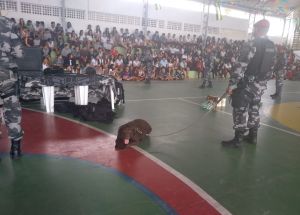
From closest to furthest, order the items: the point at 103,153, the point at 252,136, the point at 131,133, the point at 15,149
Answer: the point at 15,149
the point at 103,153
the point at 131,133
the point at 252,136

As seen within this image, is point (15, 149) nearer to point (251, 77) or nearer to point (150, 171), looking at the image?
point (150, 171)

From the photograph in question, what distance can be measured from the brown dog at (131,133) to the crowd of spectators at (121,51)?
6387mm

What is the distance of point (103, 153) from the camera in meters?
4.42

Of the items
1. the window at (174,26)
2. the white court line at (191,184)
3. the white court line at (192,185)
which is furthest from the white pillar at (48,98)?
the window at (174,26)

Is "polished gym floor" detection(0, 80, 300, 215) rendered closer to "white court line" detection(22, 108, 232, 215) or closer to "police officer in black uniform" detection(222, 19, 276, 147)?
"white court line" detection(22, 108, 232, 215)

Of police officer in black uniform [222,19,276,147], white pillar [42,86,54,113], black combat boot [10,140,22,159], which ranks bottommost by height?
black combat boot [10,140,22,159]

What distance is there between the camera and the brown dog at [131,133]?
4.64 meters

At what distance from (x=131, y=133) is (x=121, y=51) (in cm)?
1119

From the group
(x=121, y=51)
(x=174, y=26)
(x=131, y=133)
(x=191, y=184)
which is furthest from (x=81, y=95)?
(x=174, y=26)

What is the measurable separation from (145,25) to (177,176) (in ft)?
50.4

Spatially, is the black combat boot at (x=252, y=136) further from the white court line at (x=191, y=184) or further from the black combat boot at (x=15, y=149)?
the black combat boot at (x=15, y=149)

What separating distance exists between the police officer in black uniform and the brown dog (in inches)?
55.5

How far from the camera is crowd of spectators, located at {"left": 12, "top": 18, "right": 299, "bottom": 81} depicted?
12688 millimetres

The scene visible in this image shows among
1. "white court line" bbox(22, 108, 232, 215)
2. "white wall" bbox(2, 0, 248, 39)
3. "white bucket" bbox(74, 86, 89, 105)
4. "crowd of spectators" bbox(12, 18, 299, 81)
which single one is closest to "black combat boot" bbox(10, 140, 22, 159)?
"white court line" bbox(22, 108, 232, 215)
